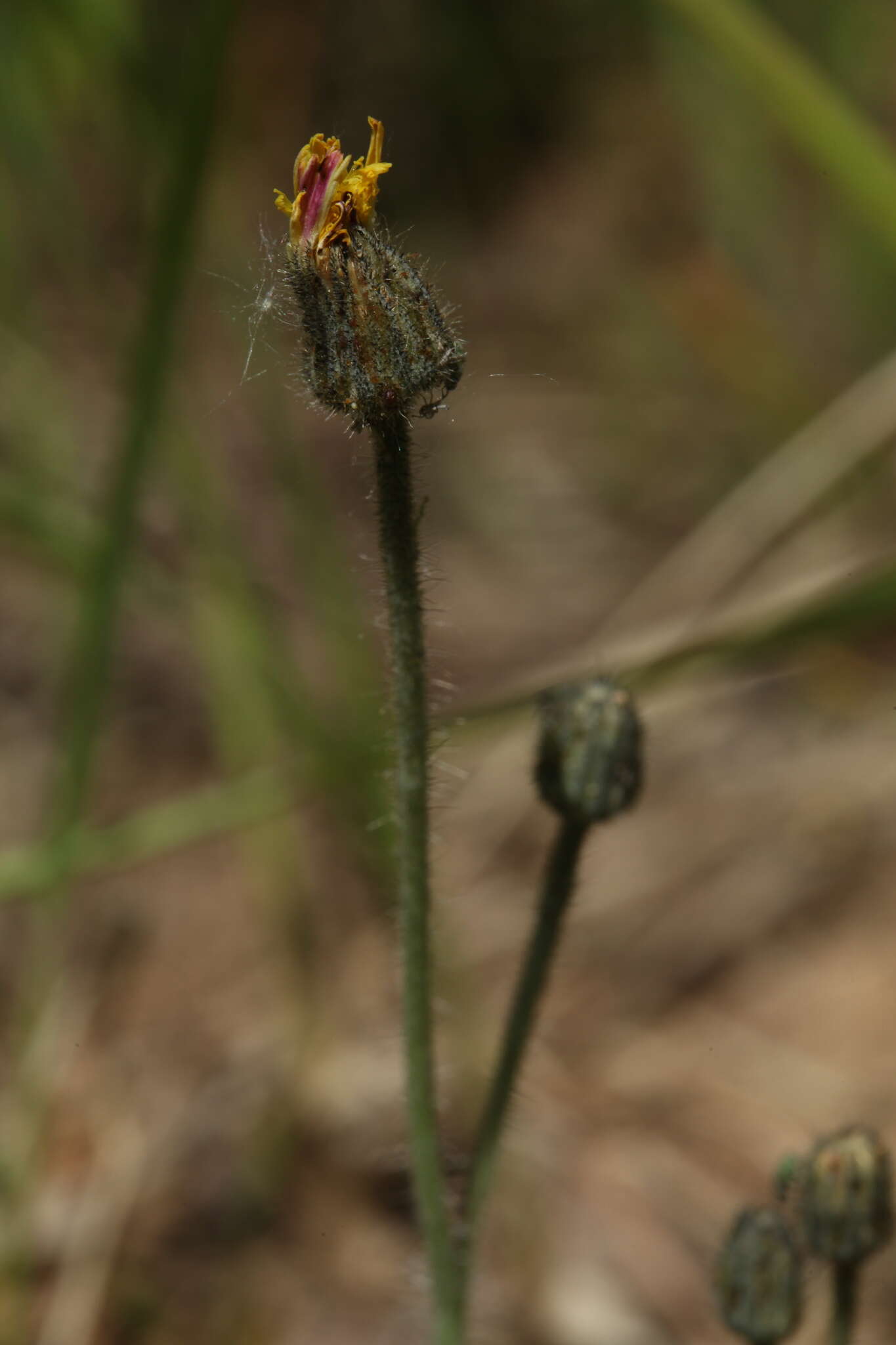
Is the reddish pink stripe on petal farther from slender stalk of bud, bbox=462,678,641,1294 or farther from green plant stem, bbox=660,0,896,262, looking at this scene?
green plant stem, bbox=660,0,896,262

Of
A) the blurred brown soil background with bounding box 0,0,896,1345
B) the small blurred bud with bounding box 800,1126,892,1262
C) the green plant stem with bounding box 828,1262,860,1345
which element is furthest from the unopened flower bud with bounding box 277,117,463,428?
the green plant stem with bounding box 828,1262,860,1345

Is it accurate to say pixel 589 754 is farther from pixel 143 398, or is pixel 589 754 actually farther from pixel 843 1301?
pixel 143 398

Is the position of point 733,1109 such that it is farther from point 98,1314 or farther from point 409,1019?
point 409,1019

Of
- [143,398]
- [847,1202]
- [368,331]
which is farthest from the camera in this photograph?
[143,398]

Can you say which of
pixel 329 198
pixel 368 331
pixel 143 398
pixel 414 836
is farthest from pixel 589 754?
pixel 143 398

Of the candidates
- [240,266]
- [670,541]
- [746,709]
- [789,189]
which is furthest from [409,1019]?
[789,189]
